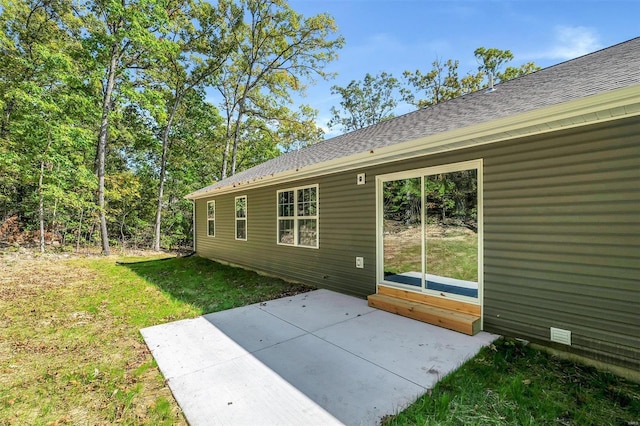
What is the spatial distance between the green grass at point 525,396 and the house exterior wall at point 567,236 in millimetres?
358

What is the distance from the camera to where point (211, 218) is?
1060cm

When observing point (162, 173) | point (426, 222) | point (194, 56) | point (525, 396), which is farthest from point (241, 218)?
point (194, 56)

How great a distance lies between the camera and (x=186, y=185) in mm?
17750

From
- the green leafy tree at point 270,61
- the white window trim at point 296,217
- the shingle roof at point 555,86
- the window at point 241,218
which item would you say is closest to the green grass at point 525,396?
the shingle roof at point 555,86

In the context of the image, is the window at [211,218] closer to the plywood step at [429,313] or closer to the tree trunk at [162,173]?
the tree trunk at [162,173]

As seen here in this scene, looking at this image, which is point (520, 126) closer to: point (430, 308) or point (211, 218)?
point (430, 308)

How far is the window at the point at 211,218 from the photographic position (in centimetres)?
1032

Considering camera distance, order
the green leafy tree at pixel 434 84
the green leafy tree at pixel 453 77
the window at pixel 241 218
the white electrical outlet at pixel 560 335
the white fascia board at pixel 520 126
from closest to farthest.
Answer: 1. the white fascia board at pixel 520 126
2. the white electrical outlet at pixel 560 335
3. the window at pixel 241 218
4. the green leafy tree at pixel 453 77
5. the green leafy tree at pixel 434 84

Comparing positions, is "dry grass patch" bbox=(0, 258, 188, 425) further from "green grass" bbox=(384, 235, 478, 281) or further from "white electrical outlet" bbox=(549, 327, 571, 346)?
"green grass" bbox=(384, 235, 478, 281)

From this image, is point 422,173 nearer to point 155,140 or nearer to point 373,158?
point 373,158

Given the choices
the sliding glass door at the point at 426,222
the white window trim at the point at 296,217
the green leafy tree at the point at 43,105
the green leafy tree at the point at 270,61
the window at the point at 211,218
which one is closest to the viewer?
the sliding glass door at the point at 426,222

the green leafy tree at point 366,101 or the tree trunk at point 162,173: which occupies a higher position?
the green leafy tree at point 366,101

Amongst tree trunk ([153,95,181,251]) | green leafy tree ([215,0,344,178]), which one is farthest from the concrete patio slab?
green leafy tree ([215,0,344,178])

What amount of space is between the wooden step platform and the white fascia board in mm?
1983
